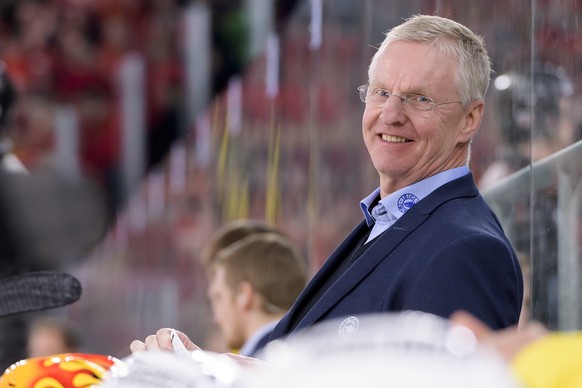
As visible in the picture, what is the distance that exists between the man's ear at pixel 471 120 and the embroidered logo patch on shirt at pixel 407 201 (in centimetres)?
13

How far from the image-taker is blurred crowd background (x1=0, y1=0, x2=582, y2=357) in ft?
6.61

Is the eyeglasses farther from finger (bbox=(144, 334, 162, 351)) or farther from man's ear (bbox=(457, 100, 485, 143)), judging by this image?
finger (bbox=(144, 334, 162, 351))

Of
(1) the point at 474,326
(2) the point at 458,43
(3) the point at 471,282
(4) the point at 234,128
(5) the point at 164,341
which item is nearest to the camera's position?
(1) the point at 474,326

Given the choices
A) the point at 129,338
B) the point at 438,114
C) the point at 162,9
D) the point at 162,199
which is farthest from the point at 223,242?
the point at 162,9

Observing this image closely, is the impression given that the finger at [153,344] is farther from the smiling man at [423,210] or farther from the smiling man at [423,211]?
the smiling man at [423,210]

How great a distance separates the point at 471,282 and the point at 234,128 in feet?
15.7

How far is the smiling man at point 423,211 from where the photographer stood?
1.35 meters

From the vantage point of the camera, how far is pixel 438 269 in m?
1.35

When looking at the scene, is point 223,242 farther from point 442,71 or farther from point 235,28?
point 235,28

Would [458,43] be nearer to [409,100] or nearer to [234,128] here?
[409,100]

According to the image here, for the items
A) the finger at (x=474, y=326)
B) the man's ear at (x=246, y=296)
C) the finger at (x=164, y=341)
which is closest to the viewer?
the finger at (x=474, y=326)

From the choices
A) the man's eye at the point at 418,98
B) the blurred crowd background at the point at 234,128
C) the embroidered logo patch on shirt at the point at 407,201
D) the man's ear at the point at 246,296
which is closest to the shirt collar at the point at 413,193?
the embroidered logo patch on shirt at the point at 407,201

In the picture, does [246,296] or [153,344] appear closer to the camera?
[153,344]

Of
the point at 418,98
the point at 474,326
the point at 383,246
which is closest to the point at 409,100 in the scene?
the point at 418,98
